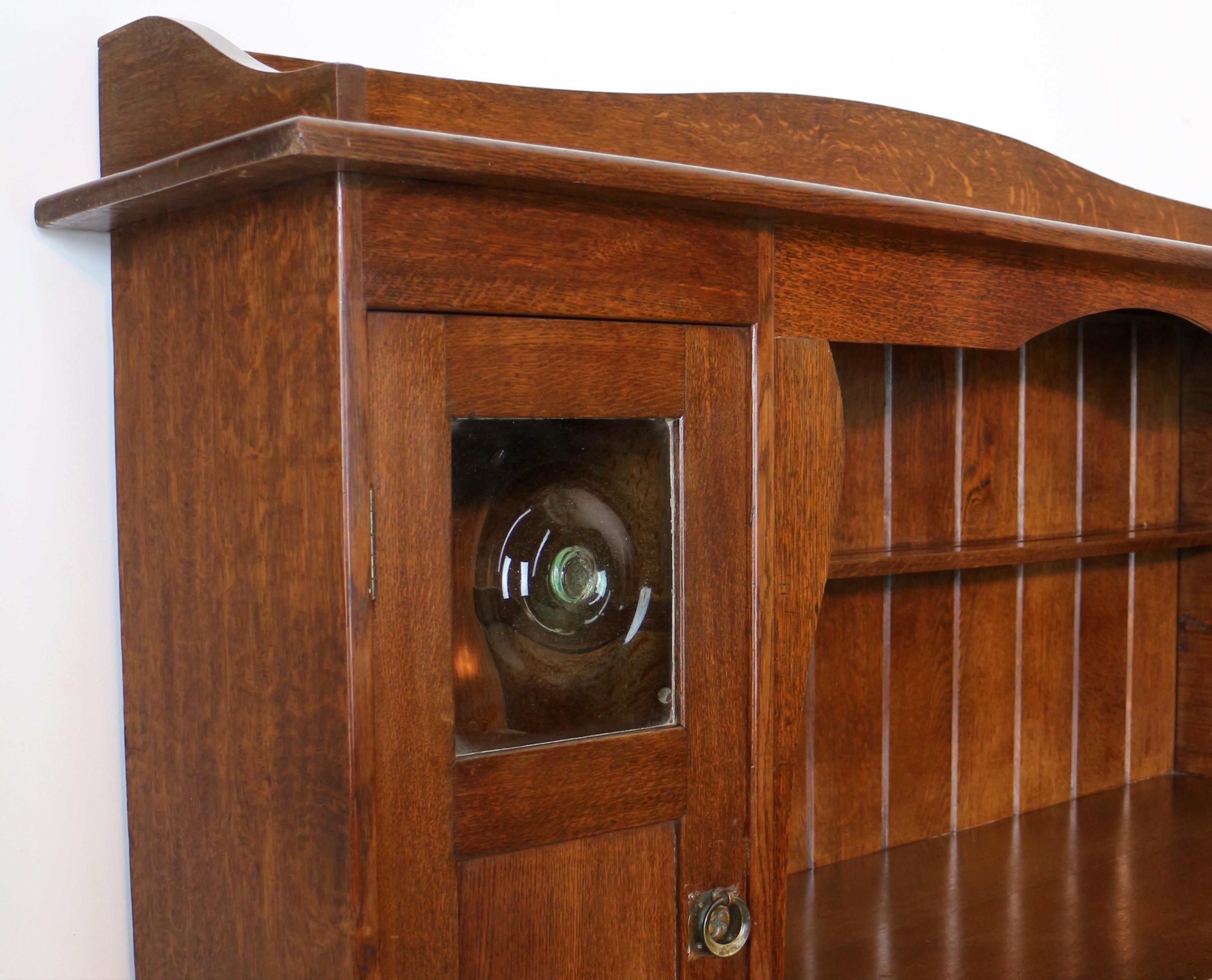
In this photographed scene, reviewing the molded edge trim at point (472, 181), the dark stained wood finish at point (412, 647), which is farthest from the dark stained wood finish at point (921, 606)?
the dark stained wood finish at point (412, 647)

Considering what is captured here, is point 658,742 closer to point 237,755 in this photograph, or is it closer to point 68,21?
point 237,755

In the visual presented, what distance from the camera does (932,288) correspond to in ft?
4.23

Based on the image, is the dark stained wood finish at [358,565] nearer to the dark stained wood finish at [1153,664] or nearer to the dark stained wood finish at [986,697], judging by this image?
the dark stained wood finish at [986,697]

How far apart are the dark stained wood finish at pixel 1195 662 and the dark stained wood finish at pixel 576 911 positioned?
1.48 metres

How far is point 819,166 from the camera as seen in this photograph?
4.52 ft

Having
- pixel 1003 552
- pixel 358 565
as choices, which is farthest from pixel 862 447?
pixel 358 565

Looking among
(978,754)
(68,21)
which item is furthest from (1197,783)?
(68,21)

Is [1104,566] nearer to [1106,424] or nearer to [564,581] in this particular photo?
[1106,424]

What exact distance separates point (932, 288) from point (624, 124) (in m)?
0.35

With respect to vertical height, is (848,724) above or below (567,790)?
below

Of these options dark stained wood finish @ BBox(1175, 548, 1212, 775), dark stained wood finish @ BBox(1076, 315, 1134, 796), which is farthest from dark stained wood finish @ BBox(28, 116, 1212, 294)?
dark stained wood finish @ BBox(1175, 548, 1212, 775)

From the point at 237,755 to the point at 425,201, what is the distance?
0.48 m

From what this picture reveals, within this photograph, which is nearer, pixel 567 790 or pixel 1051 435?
pixel 567 790

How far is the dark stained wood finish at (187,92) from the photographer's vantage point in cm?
96
